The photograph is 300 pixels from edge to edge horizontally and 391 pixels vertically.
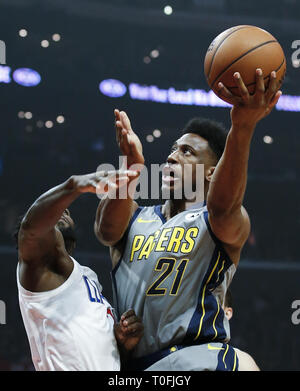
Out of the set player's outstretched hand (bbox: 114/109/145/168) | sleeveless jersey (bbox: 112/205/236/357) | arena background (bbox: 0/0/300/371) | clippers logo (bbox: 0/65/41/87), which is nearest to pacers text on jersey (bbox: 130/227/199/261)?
sleeveless jersey (bbox: 112/205/236/357)

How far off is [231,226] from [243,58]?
806 mm

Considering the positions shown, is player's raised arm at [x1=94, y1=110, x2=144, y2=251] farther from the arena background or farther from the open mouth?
the arena background

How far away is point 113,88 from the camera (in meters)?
14.2

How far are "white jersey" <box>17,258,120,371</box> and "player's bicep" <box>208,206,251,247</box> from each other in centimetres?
77

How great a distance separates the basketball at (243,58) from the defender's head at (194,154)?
0.65 meters

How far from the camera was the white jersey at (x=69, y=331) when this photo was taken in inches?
110

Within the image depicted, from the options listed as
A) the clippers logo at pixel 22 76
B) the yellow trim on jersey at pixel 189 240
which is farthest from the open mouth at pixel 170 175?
the clippers logo at pixel 22 76

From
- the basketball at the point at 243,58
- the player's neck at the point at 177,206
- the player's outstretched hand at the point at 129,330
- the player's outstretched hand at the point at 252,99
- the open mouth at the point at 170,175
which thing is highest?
the basketball at the point at 243,58

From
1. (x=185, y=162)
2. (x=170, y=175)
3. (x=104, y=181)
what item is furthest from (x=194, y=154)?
(x=104, y=181)

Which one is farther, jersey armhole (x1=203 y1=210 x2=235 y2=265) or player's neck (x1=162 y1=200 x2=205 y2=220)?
player's neck (x1=162 y1=200 x2=205 y2=220)

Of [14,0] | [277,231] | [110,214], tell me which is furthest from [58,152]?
[110,214]

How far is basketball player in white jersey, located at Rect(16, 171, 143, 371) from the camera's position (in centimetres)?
279

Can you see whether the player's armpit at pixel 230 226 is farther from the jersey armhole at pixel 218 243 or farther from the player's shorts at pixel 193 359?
the player's shorts at pixel 193 359

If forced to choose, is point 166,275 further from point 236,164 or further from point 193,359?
point 236,164
